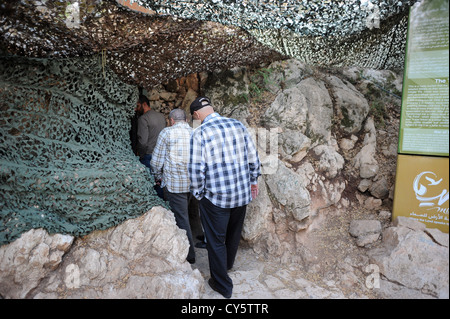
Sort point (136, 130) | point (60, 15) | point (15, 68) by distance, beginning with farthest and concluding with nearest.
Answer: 1. point (136, 130)
2. point (15, 68)
3. point (60, 15)

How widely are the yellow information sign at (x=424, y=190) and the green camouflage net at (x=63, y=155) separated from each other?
111 inches

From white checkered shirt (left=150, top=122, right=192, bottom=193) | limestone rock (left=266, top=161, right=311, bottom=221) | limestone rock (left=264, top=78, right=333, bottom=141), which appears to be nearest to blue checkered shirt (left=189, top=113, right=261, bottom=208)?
white checkered shirt (left=150, top=122, right=192, bottom=193)

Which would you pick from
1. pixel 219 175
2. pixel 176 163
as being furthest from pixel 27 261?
pixel 219 175

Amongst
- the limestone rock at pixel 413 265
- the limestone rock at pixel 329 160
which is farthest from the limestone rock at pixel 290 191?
the limestone rock at pixel 413 265

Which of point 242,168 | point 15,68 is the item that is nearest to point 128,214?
point 242,168

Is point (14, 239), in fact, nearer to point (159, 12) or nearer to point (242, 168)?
point (242, 168)

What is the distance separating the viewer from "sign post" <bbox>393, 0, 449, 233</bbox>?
9.27 feet

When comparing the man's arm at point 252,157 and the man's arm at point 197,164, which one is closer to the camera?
the man's arm at point 197,164

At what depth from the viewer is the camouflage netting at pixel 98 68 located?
8.97ft

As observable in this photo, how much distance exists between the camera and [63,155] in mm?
3000

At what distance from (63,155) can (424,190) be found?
150 inches

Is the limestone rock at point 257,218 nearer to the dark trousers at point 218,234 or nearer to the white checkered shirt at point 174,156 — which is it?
the dark trousers at point 218,234

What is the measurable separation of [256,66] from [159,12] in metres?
2.19

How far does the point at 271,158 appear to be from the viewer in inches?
164
